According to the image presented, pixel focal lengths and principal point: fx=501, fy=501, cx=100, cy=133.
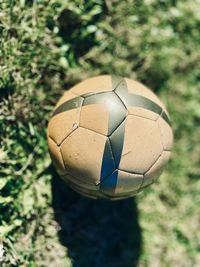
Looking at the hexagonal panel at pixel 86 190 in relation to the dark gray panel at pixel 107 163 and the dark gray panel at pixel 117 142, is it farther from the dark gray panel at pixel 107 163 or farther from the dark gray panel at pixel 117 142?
the dark gray panel at pixel 117 142

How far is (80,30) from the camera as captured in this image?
203 inches

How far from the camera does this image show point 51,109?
4.91m

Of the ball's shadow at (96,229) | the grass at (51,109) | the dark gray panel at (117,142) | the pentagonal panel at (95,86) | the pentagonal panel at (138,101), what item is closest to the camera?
the dark gray panel at (117,142)

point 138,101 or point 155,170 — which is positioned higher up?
point 138,101

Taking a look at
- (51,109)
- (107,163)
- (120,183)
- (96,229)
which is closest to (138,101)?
(107,163)

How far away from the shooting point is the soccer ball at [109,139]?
156 inches

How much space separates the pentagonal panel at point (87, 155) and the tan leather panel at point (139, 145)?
137 millimetres

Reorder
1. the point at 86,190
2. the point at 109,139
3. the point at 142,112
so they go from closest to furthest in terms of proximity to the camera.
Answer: the point at 109,139 → the point at 142,112 → the point at 86,190

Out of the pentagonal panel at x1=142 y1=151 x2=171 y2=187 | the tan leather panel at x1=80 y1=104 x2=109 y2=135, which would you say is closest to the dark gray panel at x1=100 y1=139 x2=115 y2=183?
the tan leather panel at x1=80 y1=104 x2=109 y2=135

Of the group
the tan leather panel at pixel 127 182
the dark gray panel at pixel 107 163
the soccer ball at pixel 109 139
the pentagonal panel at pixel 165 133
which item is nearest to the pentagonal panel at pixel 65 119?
the soccer ball at pixel 109 139

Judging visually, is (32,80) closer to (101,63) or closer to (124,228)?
(101,63)

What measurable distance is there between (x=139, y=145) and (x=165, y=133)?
0.33 meters

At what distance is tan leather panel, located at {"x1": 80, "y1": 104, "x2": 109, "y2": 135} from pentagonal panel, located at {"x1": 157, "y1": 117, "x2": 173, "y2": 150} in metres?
0.49

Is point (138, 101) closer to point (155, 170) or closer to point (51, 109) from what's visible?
point (155, 170)
